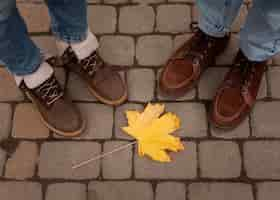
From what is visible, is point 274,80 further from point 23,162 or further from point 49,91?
point 23,162

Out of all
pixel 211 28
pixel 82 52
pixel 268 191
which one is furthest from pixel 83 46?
pixel 268 191

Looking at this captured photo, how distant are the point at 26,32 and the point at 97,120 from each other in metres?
0.50

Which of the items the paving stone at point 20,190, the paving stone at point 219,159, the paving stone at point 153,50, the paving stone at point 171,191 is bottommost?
the paving stone at point 20,190

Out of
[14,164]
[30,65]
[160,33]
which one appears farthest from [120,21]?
[14,164]

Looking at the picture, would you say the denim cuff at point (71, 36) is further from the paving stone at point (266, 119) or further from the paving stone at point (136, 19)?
the paving stone at point (266, 119)

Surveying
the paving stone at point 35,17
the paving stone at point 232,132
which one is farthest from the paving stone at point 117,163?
the paving stone at point 35,17

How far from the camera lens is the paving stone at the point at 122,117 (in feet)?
5.89

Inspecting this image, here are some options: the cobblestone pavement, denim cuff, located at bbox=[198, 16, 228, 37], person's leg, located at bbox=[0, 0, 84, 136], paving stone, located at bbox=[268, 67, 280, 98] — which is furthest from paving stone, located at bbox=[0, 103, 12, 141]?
paving stone, located at bbox=[268, 67, 280, 98]

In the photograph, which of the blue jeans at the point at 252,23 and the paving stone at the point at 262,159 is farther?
the paving stone at the point at 262,159

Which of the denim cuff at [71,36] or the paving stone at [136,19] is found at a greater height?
the denim cuff at [71,36]

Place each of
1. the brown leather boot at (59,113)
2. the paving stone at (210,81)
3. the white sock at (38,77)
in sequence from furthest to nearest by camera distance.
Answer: the paving stone at (210,81)
the brown leather boot at (59,113)
the white sock at (38,77)

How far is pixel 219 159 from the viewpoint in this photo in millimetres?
A: 1735

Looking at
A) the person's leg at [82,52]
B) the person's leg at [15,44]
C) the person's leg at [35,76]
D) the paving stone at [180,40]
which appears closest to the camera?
the person's leg at [15,44]

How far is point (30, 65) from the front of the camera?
1.60m
